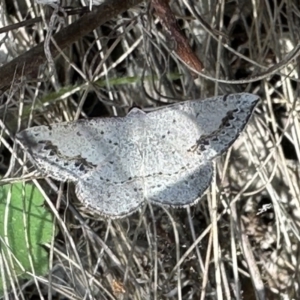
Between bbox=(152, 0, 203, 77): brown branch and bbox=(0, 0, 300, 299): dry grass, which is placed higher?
bbox=(152, 0, 203, 77): brown branch

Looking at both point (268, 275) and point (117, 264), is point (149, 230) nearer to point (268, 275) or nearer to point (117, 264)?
point (117, 264)

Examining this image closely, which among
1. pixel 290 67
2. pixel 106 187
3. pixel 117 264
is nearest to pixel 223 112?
pixel 106 187

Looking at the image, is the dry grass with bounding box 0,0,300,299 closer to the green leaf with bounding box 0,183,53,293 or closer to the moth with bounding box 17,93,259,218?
the green leaf with bounding box 0,183,53,293

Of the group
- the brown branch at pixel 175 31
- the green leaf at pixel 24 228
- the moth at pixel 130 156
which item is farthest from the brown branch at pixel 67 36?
the green leaf at pixel 24 228

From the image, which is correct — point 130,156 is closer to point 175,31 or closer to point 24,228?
point 175,31

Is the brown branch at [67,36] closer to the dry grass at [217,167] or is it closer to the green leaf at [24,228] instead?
A: the dry grass at [217,167]

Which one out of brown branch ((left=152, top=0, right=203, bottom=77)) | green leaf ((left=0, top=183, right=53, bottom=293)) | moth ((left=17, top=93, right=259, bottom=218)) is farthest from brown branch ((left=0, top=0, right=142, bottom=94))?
green leaf ((left=0, top=183, right=53, bottom=293))
